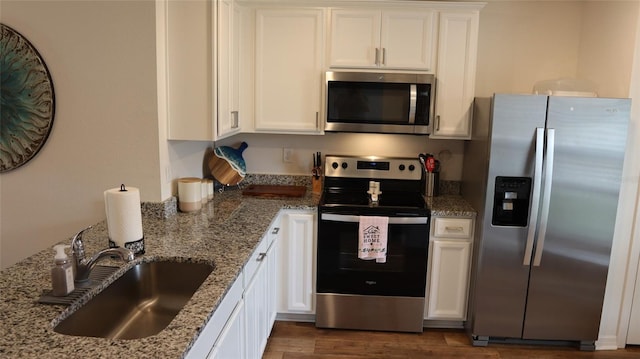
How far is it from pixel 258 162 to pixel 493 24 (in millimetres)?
2025

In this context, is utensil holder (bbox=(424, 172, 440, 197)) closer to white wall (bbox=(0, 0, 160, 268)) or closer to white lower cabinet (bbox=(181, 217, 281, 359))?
white lower cabinet (bbox=(181, 217, 281, 359))

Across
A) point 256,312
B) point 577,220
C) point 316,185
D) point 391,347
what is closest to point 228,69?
point 316,185

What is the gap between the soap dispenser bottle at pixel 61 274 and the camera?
56.9 inches

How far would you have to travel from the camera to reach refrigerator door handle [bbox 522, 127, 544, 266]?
2.62 m

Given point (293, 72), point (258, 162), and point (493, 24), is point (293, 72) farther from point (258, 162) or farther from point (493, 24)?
point (493, 24)

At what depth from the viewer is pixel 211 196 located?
303 cm

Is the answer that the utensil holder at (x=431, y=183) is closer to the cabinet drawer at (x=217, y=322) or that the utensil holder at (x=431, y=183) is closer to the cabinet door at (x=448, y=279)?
the cabinet door at (x=448, y=279)

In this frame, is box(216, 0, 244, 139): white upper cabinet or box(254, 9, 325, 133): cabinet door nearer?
box(216, 0, 244, 139): white upper cabinet

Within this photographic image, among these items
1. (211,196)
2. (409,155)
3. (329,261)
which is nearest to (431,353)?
(329,261)

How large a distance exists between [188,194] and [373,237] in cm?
117

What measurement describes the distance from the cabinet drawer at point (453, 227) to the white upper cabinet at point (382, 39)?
1.01m

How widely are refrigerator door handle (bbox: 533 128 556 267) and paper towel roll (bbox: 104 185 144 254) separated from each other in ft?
7.30

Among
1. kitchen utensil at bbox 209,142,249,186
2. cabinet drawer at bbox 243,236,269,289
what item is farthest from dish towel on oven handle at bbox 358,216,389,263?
kitchen utensil at bbox 209,142,249,186

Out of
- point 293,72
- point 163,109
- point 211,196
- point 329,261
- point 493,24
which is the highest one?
point 493,24
